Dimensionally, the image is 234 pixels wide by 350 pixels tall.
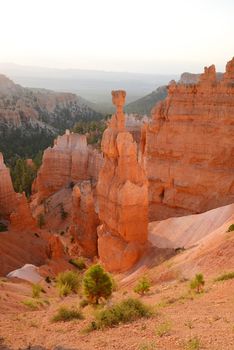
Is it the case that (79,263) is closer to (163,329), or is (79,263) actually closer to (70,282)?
(70,282)

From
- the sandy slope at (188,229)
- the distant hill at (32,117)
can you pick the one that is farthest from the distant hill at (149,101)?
the sandy slope at (188,229)

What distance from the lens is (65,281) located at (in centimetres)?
1562

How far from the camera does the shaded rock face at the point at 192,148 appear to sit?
23.6 meters

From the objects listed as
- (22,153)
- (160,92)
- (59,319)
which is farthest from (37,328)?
(160,92)

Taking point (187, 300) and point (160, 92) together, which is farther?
point (160, 92)

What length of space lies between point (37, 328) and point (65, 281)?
234 inches

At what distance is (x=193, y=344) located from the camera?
21.7 feet

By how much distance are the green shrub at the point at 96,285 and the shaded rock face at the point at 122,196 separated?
5.32 metres

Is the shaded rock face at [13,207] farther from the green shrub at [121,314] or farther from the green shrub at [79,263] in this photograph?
the green shrub at [121,314]

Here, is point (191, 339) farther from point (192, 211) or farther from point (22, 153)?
point (22, 153)

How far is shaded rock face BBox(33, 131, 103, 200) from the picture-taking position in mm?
39906

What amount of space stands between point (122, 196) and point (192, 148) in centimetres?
924

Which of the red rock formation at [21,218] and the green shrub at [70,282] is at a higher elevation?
the green shrub at [70,282]

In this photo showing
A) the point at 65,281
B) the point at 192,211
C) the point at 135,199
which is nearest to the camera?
the point at 65,281
